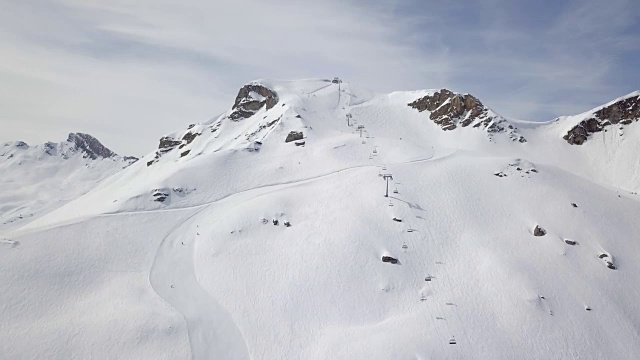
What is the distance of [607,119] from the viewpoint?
79.4 metres

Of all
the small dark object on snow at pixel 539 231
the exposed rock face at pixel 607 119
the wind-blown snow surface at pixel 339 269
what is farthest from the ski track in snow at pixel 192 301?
the exposed rock face at pixel 607 119

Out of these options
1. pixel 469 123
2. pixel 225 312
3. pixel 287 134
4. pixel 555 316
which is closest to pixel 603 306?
pixel 555 316

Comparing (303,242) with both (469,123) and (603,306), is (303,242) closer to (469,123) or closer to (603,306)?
(603,306)

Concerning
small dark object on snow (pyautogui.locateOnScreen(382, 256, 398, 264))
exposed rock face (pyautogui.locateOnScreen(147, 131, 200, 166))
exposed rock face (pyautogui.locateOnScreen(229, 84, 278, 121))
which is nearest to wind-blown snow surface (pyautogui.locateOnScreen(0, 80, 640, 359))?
small dark object on snow (pyautogui.locateOnScreen(382, 256, 398, 264))

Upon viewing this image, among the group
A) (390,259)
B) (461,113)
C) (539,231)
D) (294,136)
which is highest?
(461,113)

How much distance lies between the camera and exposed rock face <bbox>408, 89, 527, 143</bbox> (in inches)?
3137

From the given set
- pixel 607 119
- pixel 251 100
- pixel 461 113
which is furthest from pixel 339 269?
pixel 251 100

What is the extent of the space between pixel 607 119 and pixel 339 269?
7325 cm

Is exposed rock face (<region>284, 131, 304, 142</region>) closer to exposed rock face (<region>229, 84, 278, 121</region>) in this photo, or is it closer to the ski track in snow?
exposed rock face (<region>229, 84, 278, 121</region>)

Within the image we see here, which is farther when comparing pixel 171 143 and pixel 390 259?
pixel 171 143

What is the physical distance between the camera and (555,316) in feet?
115

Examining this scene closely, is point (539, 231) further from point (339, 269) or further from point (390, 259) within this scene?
point (339, 269)

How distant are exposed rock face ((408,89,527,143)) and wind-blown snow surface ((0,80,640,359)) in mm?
21619

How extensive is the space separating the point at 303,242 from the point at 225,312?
11694mm
